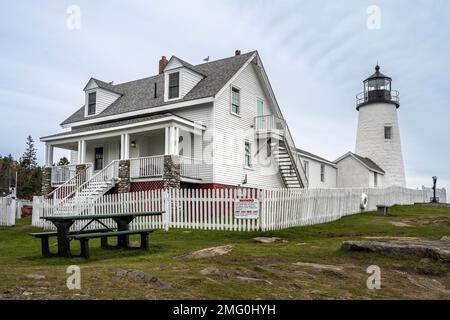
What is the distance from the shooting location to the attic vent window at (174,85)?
23.5 meters

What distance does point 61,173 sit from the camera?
24766 mm

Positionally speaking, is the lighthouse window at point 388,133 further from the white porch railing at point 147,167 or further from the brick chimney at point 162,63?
the white porch railing at point 147,167

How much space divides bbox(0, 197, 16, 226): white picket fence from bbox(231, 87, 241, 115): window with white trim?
1127 centimetres

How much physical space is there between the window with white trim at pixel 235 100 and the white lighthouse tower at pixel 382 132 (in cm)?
1675

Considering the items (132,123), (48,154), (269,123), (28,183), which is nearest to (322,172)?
(269,123)

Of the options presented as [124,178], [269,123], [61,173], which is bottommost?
[124,178]

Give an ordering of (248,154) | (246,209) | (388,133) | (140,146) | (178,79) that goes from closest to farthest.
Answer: (246,209)
(178,79)
(140,146)
(248,154)
(388,133)

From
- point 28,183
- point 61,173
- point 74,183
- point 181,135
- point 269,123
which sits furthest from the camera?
point 28,183

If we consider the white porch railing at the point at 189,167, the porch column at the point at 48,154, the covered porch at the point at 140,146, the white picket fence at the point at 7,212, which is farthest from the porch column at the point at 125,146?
the porch column at the point at 48,154

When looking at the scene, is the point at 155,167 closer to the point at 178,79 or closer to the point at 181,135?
the point at 181,135

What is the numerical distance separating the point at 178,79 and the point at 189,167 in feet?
16.0

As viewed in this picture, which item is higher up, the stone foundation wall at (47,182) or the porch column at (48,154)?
the porch column at (48,154)
